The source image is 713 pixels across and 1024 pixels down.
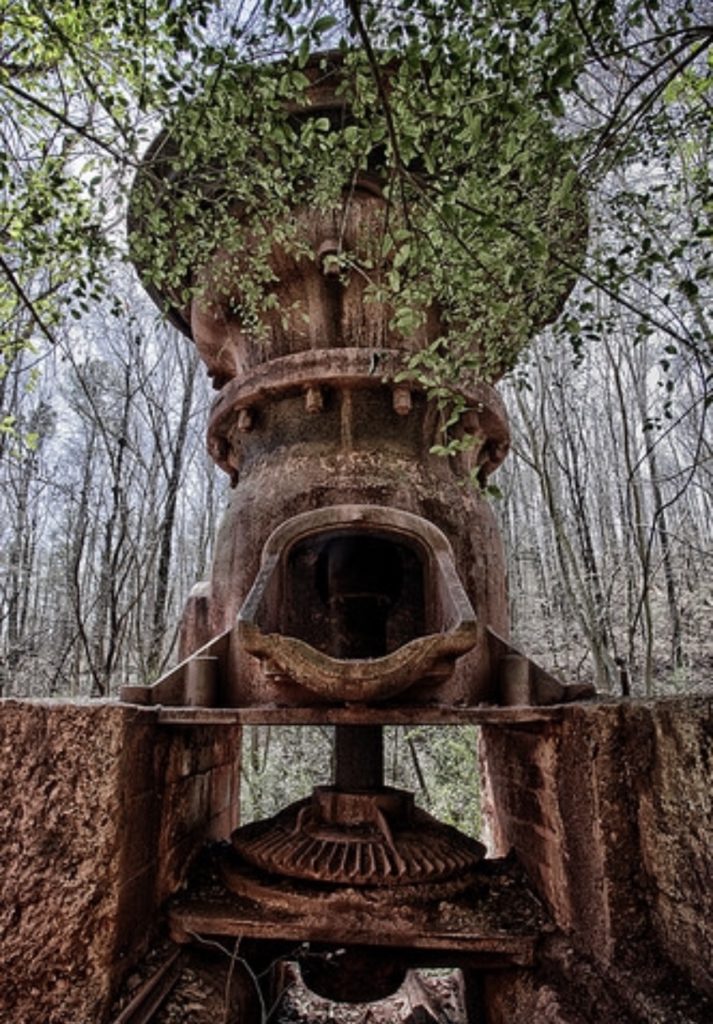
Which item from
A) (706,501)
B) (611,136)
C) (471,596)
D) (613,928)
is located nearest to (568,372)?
(471,596)

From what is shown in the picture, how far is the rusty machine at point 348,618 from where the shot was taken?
9.07ft

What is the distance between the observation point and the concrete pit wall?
6.82ft

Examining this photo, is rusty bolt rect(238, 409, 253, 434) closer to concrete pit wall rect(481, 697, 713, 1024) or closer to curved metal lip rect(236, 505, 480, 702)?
curved metal lip rect(236, 505, 480, 702)

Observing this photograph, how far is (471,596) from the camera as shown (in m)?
3.65

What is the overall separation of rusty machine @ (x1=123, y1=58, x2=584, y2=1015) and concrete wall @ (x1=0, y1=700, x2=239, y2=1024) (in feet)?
1.20

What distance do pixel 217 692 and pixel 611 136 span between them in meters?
3.14

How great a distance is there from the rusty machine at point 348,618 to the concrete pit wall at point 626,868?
0.23m

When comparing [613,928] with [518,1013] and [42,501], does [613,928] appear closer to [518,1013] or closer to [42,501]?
[518,1013]

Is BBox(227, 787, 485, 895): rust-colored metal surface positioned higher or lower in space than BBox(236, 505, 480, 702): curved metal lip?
lower

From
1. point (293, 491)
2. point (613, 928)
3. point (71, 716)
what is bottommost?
point (613, 928)

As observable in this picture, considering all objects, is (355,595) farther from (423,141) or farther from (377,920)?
(423,141)

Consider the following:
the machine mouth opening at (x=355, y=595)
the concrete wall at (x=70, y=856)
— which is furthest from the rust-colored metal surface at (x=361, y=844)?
the machine mouth opening at (x=355, y=595)

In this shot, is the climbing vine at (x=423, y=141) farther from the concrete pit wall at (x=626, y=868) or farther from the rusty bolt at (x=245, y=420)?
the concrete pit wall at (x=626, y=868)

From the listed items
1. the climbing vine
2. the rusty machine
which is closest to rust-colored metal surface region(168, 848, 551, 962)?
the rusty machine
